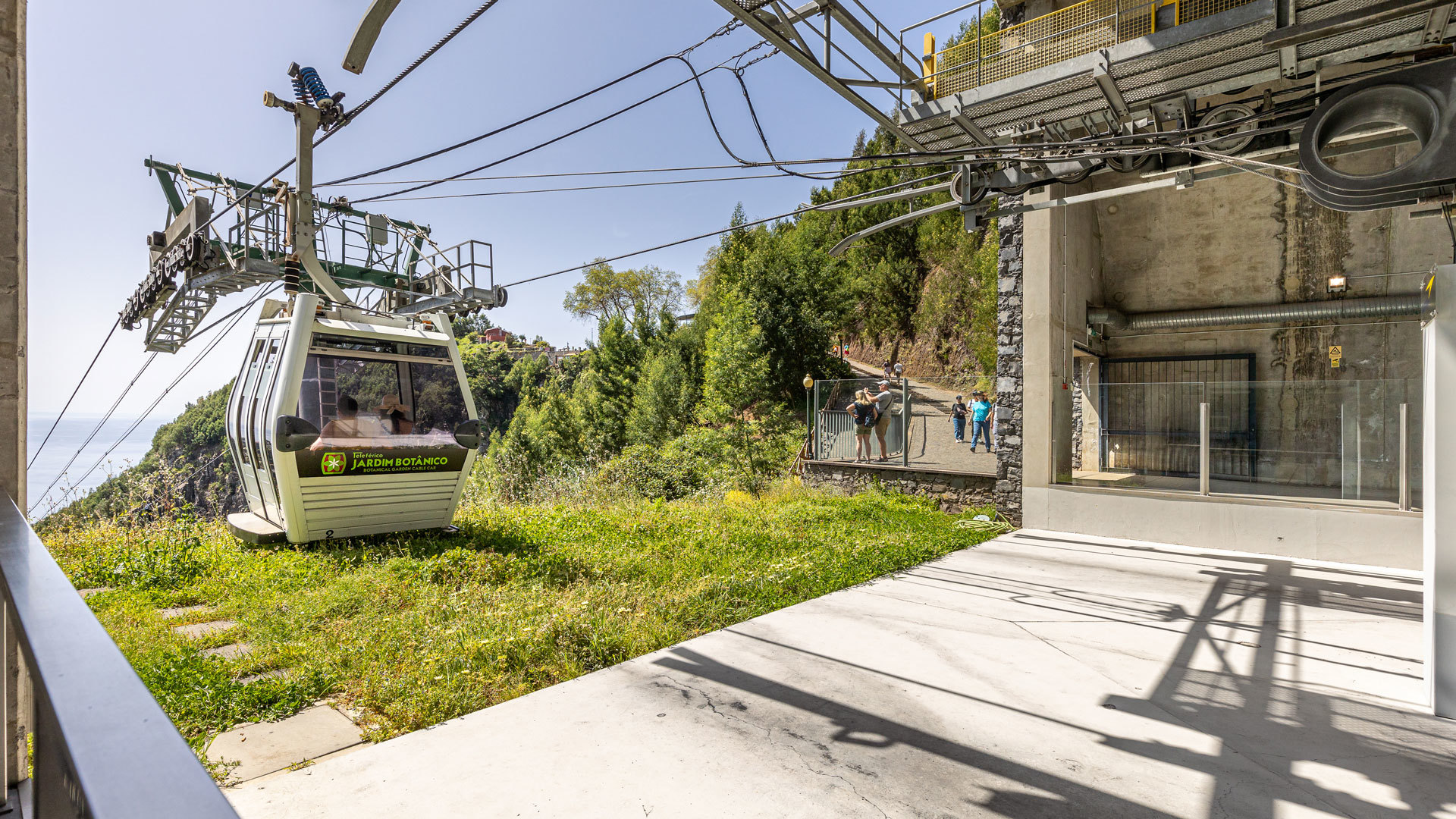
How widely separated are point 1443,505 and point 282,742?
22.9 feet

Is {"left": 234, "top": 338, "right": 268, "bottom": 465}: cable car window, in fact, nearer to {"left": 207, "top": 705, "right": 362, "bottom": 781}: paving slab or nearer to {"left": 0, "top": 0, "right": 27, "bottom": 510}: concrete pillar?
{"left": 207, "top": 705, "right": 362, "bottom": 781}: paving slab

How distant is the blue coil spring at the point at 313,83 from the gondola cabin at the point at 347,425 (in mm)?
2767

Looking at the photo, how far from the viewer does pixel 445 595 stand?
6027 mm

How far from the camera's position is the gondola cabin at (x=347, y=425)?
724cm

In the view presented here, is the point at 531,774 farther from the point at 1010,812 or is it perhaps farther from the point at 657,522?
the point at 657,522

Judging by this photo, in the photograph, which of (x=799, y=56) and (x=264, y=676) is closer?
(x=264, y=676)

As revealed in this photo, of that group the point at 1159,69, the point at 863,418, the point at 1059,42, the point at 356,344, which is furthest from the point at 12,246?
the point at 863,418

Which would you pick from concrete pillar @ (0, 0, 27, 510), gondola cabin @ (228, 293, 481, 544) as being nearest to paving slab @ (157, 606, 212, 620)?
gondola cabin @ (228, 293, 481, 544)

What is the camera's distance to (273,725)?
12.5 feet

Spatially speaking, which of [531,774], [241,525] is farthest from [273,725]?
[241,525]

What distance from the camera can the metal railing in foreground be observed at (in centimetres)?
63

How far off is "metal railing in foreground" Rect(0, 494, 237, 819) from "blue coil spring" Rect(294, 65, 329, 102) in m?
9.17

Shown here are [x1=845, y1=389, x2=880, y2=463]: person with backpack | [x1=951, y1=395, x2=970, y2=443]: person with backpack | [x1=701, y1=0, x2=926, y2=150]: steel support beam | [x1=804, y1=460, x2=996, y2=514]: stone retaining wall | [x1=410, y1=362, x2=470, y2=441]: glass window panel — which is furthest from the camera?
[x1=951, y1=395, x2=970, y2=443]: person with backpack

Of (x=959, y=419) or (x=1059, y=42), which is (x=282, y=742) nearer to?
(x=1059, y=42)
